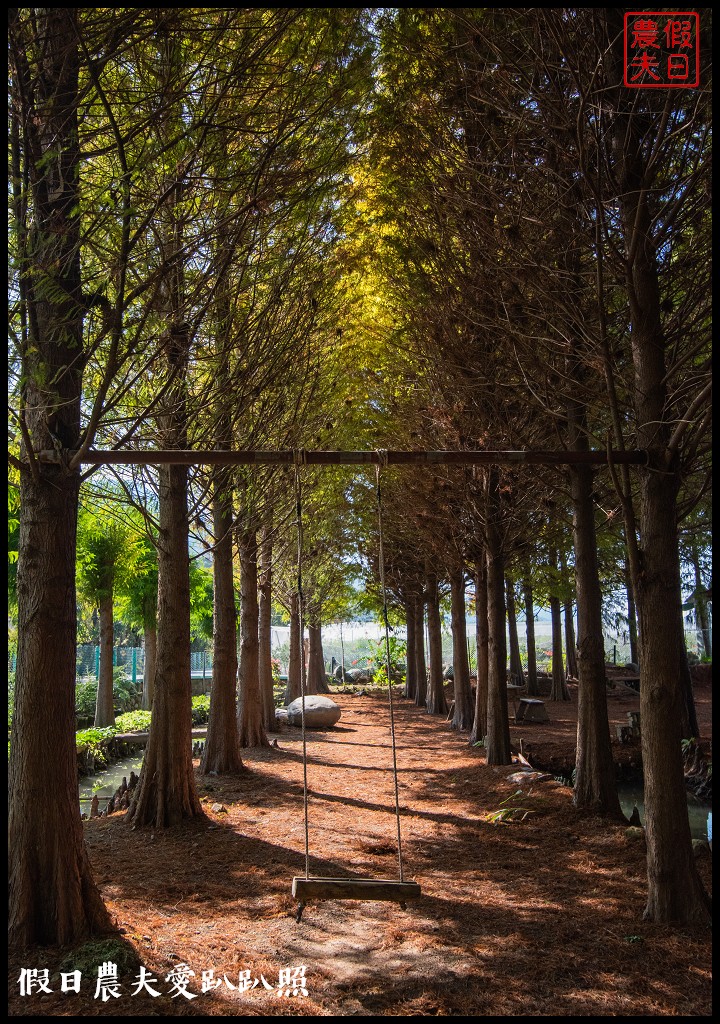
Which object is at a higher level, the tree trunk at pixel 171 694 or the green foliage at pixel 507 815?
the tree trunk at pixel 171 694

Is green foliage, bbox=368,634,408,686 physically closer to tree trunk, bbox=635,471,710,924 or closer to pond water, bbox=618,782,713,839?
pond water, bbox=618,782,713,839

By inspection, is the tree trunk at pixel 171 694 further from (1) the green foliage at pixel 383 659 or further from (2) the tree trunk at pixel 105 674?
(1) the green foliage at pixel 383 659

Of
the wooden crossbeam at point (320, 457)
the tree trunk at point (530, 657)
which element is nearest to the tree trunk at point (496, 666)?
the wooden crossbeam at point (320, 457)

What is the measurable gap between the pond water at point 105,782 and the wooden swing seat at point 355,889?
744 centimetres

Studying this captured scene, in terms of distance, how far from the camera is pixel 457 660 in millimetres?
15070

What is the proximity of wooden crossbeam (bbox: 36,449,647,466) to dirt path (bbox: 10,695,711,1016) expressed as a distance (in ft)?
9.42

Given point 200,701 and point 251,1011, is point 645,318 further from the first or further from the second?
point 200,701

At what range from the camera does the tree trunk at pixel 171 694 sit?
755cm

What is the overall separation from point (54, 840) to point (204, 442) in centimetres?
419

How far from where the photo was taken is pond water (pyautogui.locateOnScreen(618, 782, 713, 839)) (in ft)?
30.0

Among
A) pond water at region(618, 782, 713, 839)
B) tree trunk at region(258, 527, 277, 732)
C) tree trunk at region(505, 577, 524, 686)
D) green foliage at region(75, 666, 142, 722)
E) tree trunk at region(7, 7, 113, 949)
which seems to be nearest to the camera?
tree trunk at region(7, 7, 113, 949)

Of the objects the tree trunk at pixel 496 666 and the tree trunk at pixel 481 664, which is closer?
the tree trunk at pixel 496 666

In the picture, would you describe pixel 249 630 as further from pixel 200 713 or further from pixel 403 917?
pixel 200 713

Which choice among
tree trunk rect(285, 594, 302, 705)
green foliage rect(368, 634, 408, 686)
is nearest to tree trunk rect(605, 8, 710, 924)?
tree trunk rect(285, 594, 302, 705)
